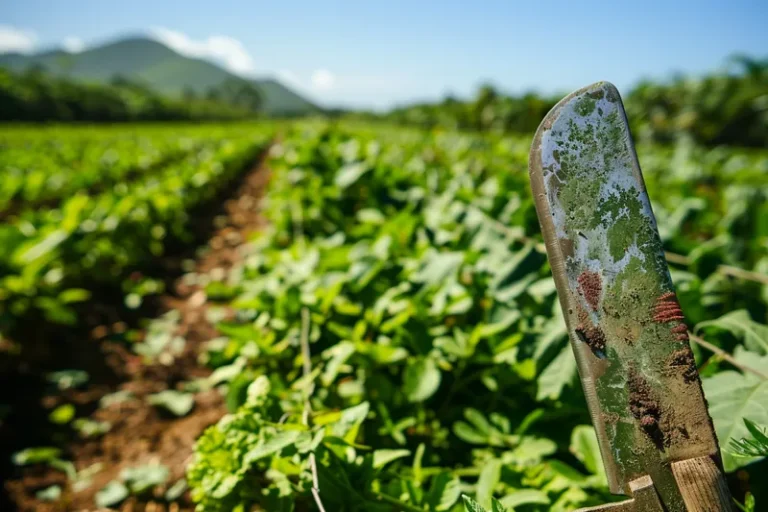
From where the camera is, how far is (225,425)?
931 mm

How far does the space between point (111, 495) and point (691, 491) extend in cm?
202

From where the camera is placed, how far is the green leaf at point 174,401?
7.45 ft

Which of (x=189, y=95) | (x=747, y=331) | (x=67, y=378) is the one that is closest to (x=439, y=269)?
(x=747, y=331)

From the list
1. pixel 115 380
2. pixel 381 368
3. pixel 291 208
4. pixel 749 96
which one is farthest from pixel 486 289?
pixel 749 96

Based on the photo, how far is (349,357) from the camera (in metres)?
1.29

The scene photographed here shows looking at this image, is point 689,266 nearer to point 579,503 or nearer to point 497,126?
point 579,503

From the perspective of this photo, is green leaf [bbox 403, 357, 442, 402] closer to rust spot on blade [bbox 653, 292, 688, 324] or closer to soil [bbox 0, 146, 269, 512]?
rust spot on blade [bbox 653, 292, 688, 324]

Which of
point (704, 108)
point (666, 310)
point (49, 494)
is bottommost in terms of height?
point (49, 494)

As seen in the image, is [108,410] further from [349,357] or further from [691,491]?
[691,491]

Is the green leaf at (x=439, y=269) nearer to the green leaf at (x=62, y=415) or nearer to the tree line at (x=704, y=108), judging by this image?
the green leaf at (x=62, y=415)

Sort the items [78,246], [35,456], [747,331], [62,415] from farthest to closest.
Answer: [78,246], [62,415], [35,456], [747,331]

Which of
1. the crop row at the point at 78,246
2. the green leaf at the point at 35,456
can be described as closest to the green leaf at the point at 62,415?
the green leaf at the point at 35,456

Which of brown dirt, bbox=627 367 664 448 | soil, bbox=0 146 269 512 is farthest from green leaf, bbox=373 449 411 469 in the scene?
soil, bbox=0 146 269 512

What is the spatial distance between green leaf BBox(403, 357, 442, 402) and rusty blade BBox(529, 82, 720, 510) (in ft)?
1.81
